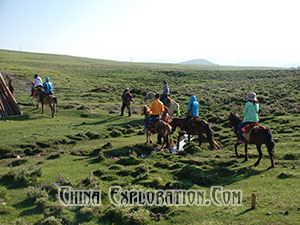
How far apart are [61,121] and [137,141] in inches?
361

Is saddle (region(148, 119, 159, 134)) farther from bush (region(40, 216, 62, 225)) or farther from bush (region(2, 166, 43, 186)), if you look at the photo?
bush (region(40, 216, 62, 225))

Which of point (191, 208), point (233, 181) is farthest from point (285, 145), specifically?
point (191, 208)

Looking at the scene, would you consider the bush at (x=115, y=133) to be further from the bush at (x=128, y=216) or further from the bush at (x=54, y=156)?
the bush at (x=128, y=216)

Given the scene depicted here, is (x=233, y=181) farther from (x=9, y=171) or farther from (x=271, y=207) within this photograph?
(x=9, y=171)

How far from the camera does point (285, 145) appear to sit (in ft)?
53.8

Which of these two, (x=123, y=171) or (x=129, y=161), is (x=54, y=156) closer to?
(x=129, y=161)

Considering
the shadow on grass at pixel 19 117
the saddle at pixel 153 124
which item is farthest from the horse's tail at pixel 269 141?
the shadow on grass at pixel 19 117

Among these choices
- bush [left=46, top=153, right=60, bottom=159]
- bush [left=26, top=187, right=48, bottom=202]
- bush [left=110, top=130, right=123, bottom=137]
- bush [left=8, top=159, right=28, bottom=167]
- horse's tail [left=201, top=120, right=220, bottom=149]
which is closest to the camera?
bush [left=26, top=187, right=48, bottom=202]

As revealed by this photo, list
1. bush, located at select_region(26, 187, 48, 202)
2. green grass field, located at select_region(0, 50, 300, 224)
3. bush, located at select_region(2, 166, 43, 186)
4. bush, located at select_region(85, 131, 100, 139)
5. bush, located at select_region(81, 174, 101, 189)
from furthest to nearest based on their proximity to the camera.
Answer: bush, located at select_region(85, 131, 100, 139), bush, located at select_region(2, 166, 43, 186), bush, located at select_region(81, 174, 101, 189), bush, located at select_region(26, 187, 48, 202), green grass field, located at select_region(0, 50, 300, 224)

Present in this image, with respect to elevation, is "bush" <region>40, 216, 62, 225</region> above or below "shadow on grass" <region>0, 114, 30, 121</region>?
below

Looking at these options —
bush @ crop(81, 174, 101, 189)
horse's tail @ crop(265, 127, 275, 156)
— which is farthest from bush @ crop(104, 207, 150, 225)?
horse's tail @ crop(265, 127, 275, 156)

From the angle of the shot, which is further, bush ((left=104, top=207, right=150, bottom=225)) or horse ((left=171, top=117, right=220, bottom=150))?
horse ((left=171, top=117, right=220, bottom=150))

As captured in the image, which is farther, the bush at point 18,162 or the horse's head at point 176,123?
the horse's head at point 176,123

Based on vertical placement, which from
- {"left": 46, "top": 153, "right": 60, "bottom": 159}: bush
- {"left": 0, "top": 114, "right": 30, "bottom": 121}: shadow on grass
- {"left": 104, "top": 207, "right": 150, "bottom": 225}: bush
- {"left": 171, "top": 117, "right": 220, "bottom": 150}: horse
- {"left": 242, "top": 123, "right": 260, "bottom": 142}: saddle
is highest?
{"left": 242, "top": 123, "right": 260, "bottom": 142}: saddle
